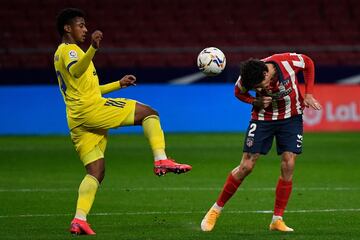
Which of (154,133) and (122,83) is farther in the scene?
(122,83)

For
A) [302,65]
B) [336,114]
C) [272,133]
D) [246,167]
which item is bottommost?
[336,114]

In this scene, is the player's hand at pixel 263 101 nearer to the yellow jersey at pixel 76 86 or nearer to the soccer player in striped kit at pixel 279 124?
the soccer player in striped kit at pixel 279 124

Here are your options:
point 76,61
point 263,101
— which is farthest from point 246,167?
point 76,61

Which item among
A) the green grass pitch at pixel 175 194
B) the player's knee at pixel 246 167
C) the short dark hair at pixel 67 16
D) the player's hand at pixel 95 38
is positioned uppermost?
the short dark hair at pixel 67 16

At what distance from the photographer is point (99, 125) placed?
9.09 meters

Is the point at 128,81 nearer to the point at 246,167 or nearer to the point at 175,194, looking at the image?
the point at 246,167

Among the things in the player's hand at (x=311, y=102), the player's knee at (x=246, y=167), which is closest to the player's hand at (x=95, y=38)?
the player's knee at (x=246, y=167)

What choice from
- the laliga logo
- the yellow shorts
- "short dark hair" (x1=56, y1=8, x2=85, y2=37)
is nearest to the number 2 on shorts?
the yellow shorts

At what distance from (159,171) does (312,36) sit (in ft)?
69.3

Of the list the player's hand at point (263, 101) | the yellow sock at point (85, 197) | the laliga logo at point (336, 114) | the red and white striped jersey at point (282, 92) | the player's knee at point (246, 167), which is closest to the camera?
the yellow sock at point (85, 197)

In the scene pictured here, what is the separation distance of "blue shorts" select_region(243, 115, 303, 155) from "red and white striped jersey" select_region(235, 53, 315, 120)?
6 cm

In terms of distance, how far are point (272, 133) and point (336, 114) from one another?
48.6 ft

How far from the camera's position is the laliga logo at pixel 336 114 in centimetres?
2383

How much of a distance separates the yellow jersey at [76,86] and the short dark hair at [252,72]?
1334 millimetres
